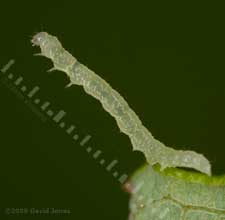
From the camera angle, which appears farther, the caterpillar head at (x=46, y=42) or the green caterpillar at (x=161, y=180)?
the caterpillar head at (x=46, y=42)

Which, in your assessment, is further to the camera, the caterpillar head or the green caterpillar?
the caterpillar head

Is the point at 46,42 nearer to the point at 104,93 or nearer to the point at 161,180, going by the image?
the point at 104,93

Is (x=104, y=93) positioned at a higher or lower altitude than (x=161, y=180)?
higher

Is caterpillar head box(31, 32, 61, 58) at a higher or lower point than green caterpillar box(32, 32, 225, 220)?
higher

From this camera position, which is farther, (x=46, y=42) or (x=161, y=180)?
(x=46, y=42)

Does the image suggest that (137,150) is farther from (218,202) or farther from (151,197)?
(218,202)

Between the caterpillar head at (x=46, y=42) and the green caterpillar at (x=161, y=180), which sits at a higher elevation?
the caterpillar head at (x=46, y=42)

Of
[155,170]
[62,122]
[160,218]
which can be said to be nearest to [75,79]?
[62,122]

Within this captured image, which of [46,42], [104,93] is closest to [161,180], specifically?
[104,93]
